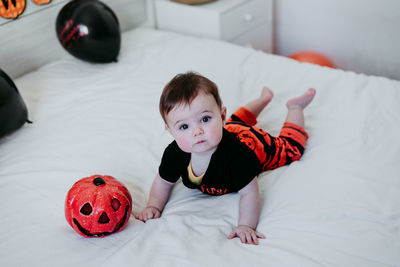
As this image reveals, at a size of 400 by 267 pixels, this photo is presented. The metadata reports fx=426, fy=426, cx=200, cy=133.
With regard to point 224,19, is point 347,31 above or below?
below

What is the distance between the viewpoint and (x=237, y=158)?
1149 mm

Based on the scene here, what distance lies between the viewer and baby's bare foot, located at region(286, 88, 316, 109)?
1.49 m

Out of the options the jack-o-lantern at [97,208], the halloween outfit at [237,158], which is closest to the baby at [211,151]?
the halloween outfit at [237,158]

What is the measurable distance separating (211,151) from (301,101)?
1.60 feet

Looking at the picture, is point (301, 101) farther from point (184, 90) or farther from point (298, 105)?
point (184, 90)

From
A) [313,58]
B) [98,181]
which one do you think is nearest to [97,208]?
[98,181]

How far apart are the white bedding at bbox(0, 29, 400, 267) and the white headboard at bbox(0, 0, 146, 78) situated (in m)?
0.09

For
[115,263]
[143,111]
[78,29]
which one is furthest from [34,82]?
[115,263]

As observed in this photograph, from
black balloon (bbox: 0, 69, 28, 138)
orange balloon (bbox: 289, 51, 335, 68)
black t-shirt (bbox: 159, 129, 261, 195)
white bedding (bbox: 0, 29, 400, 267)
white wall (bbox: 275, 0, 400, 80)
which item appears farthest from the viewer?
orange balloon (bbox: 289, 51, 335, 68)

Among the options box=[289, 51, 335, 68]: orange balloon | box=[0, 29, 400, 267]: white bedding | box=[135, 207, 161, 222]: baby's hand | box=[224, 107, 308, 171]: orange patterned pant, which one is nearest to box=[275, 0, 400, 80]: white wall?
box=[289, 51, 335, 68]: orange balloon

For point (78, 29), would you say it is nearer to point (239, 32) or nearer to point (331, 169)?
point (239, 32)

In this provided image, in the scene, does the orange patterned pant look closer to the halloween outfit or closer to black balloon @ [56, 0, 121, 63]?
the halloween outfit

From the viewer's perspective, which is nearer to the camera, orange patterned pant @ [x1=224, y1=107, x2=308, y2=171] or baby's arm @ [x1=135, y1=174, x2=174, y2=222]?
baby's arm @ [x1=135, y1=174, x2=174, y2=222]

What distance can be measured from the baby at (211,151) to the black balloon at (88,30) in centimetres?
83
